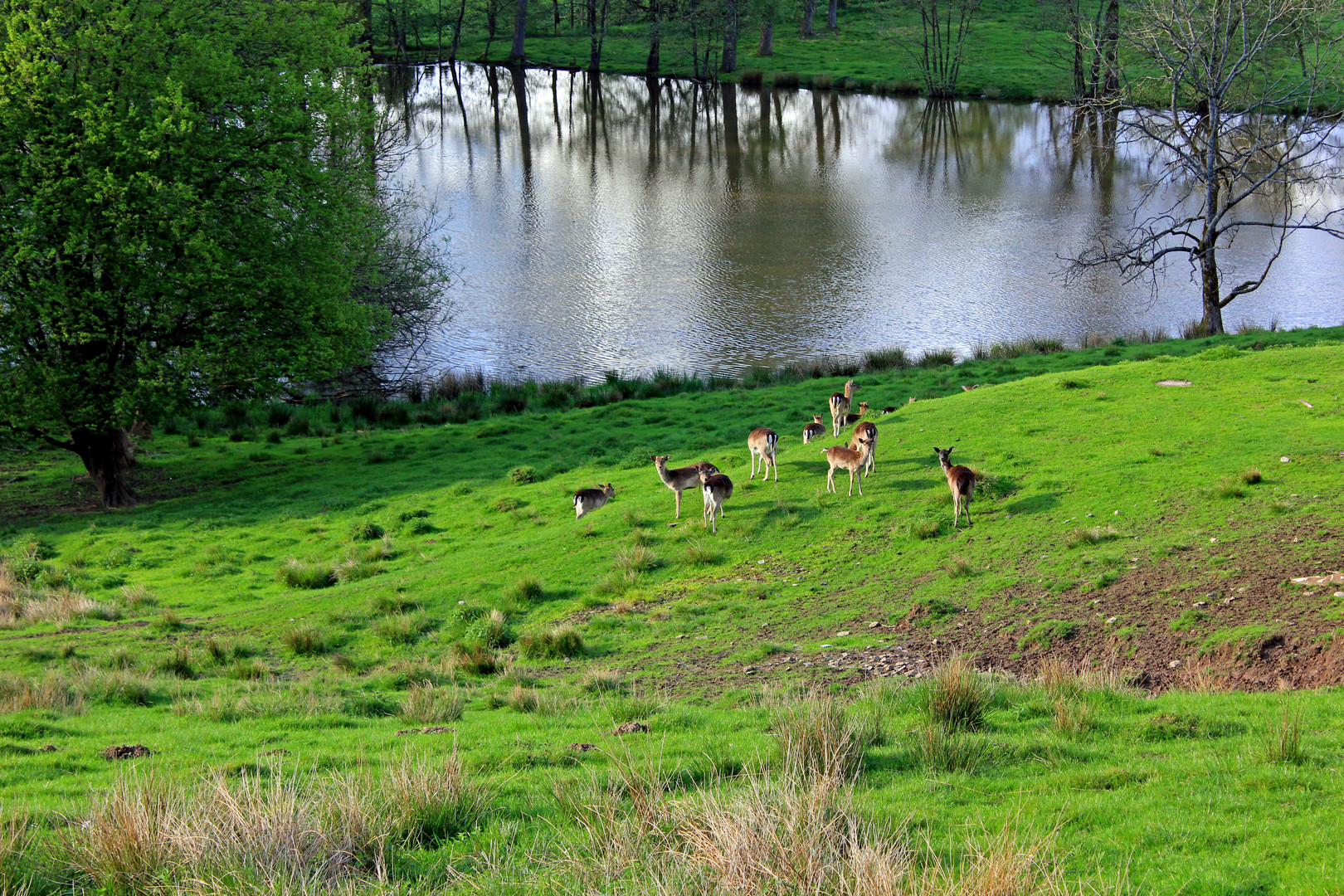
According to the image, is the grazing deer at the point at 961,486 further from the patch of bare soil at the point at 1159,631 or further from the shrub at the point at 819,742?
the shrub at the point at 819,742

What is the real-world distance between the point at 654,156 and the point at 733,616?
205 ft

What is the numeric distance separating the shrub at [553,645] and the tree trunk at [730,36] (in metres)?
92.1

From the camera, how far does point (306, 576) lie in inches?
754

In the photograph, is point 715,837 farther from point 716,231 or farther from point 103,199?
point 716,231

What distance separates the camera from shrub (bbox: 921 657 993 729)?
9.47 meters

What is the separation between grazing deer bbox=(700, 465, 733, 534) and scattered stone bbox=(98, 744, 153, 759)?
9820 millimetres

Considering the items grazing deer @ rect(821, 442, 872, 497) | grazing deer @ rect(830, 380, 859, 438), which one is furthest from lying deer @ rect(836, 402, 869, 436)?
grazing deer @ rect(821, 442, 872, 497)

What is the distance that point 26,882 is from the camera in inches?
249

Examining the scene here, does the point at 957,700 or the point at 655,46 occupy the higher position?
the point at 655,46

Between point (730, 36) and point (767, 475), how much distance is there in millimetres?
87917

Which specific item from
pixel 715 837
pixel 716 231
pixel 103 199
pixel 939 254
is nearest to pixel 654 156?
pixel 716 231

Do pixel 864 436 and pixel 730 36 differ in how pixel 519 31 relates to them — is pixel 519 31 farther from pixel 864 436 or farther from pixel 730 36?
Result: pixel 864 436

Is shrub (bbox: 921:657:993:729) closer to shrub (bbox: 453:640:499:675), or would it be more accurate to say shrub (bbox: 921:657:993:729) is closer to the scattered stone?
shrub (bbox: 453:640:499:675)

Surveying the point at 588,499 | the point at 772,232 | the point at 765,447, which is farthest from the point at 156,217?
the point at 772,232
